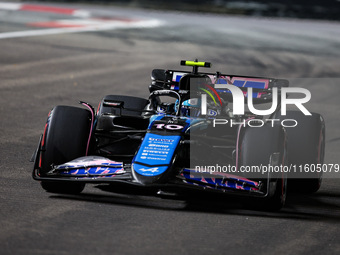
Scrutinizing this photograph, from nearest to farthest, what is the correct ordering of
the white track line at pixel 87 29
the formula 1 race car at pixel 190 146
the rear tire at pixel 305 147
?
the formula 1 race car at pixel 190 146 → the rear tire at pixel 305 147 → the white track line at pixel 87 29

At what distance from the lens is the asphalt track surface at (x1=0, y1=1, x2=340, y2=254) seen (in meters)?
Result: 6.46

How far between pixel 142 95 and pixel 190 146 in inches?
255

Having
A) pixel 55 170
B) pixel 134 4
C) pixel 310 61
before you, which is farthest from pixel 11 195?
pixel 134 4

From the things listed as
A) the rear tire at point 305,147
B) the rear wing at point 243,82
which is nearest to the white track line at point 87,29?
the rear wing at point 243,82

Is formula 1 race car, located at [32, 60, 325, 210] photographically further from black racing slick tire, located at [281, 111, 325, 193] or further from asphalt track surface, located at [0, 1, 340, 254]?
asphalt track surface, located at [0, 1, 340, 254]

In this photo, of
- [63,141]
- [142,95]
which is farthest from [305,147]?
[142,95]

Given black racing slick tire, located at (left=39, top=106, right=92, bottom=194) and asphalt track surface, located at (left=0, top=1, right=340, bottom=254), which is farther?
black racing slick tire, located at (left=39, top=106, right=92, bottom=194)

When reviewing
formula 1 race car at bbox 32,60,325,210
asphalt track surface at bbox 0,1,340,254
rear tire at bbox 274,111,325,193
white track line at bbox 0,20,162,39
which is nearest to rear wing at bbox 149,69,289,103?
formula 1 race car at bbox 32,60,325,210

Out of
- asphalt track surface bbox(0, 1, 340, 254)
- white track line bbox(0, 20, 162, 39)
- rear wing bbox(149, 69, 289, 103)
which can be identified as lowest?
asphalt track surface bbox(0, 1, 340, 254)

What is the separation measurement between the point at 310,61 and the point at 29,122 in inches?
355

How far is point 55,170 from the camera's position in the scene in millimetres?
7559

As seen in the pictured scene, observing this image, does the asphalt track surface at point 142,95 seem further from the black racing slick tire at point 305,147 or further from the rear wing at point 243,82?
the rear wing at point 243,82

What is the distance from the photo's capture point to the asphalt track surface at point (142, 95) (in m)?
6.46

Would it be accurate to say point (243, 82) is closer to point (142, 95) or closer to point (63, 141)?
point (63, 141)
